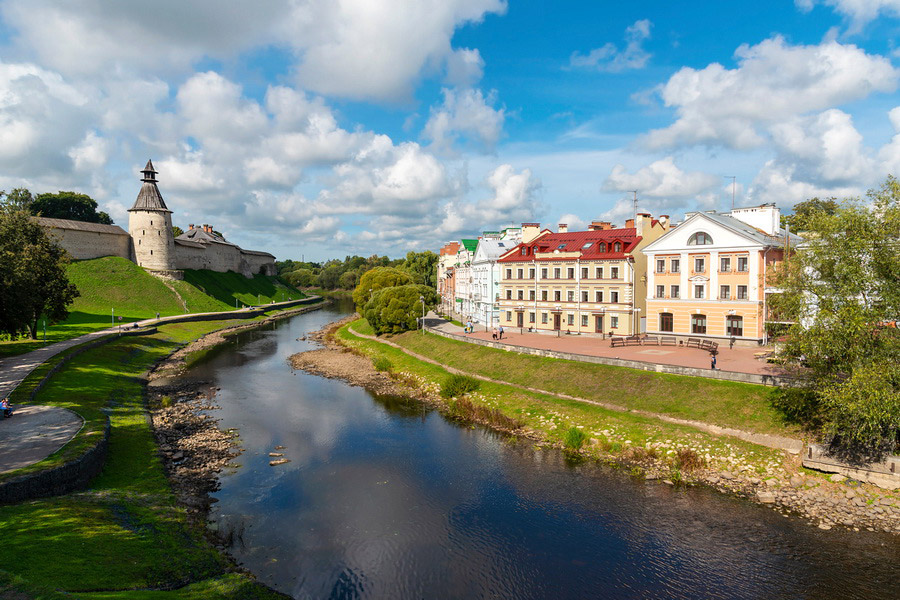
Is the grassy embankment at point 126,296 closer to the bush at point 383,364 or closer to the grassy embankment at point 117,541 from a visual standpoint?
the bush at point 383,364

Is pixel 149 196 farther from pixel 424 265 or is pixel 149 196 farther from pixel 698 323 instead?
pixel 698 323

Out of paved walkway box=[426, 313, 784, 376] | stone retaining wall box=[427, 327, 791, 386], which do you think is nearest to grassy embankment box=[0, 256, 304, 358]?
stone retaining wall box=[427, 327, 791, 386]

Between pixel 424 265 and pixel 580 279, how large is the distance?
71.8m

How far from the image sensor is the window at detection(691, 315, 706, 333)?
146ft

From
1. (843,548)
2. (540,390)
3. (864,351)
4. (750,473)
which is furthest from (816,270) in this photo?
(540,390)

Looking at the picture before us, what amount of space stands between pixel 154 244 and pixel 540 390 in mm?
82261

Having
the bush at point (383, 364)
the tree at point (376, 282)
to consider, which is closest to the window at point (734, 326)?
the bush at point (383, 364)

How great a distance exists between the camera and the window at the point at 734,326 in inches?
1674

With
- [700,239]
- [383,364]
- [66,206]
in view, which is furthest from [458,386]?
[66,206]

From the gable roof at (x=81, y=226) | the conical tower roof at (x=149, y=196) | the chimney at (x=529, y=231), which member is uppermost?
the conical tower roof at (x=149, y=196)

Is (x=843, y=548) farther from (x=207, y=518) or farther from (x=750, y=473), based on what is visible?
(x=207, y=518)

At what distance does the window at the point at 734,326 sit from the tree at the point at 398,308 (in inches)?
1328

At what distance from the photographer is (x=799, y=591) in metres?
16.8

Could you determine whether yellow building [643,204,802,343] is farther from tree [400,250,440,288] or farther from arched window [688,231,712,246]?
tree [400,250,440,288]
